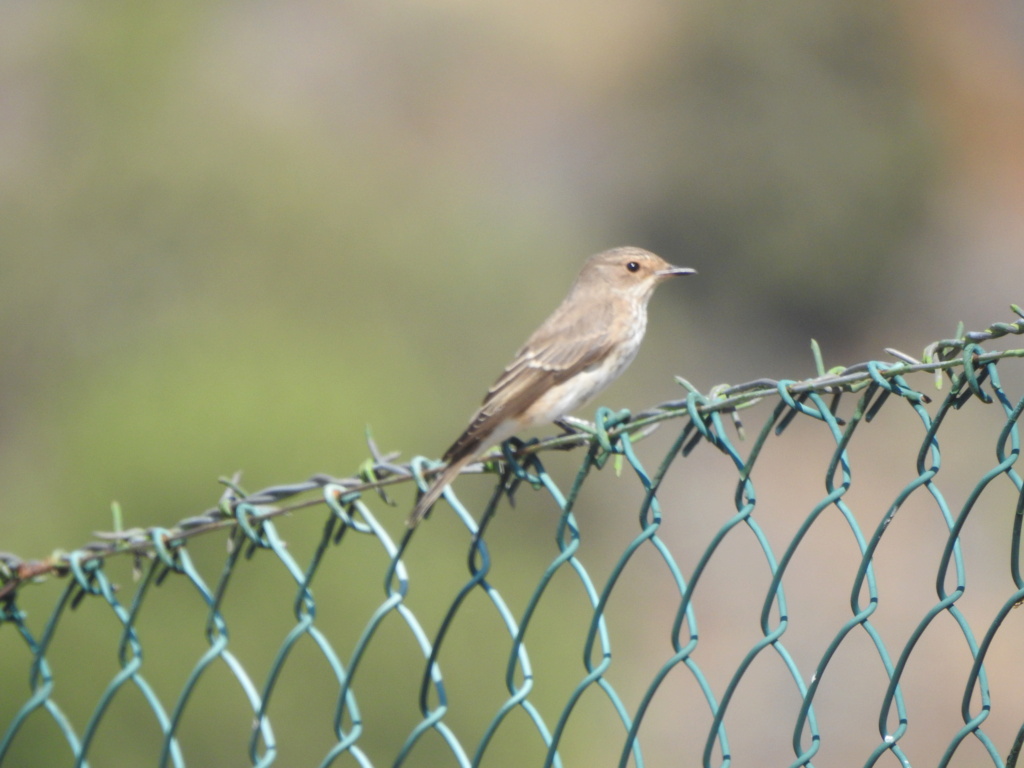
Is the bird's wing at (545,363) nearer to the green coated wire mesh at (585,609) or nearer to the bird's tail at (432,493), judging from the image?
the green coated wire mesh at (585,609)

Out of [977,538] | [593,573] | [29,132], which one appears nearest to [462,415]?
[593,573]

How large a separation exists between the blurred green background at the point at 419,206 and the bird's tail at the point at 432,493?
33.8 feet

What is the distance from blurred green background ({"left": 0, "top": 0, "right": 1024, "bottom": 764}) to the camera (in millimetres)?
16469

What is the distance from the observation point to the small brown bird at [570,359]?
4.65m

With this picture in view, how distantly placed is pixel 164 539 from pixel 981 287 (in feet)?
100

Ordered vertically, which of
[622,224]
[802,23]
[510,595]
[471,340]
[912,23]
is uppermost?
[912,23]

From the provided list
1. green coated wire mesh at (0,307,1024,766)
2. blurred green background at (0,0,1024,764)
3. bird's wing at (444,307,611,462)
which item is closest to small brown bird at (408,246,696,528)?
bird's wing at (444,307,611,462)

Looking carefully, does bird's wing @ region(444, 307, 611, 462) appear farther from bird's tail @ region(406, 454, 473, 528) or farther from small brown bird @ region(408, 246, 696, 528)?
bird's tail @ region(406, 454, 473, 528)

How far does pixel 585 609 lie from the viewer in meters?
14.9

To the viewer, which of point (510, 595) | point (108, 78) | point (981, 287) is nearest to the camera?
point (510, 595)

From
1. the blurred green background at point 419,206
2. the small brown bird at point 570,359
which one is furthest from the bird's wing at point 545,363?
the blurred green background at point 419,206

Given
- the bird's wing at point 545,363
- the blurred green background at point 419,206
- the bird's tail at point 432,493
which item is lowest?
the bird's tail at point 432,493

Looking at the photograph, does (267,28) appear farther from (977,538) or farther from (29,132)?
(977,538)

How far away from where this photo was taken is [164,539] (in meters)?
3.01
